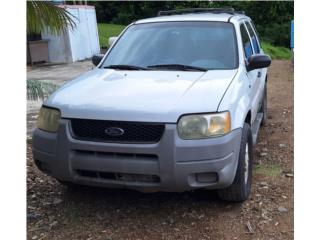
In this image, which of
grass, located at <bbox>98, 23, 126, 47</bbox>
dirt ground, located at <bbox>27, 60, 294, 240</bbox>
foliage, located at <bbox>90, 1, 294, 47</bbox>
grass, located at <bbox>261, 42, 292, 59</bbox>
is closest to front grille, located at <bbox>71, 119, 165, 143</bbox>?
dirt ground, located at <bbox>27, 60, 294, 240</bbox>

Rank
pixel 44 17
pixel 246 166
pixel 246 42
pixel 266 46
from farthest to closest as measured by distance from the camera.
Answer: pixel 266 46 → pixel 246 42 → pixel 44 17 → pixel 246 166

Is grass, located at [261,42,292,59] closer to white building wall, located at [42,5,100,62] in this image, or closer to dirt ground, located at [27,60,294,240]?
white building wall, located at [42,5,100,62]

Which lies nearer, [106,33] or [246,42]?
[246,42]

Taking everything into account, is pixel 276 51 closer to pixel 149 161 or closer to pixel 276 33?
pixel 276 33

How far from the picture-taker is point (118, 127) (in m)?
3.40

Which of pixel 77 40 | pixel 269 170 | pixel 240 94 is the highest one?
pixel 240 94

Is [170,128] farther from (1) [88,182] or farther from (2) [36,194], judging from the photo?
(2) [36,194]

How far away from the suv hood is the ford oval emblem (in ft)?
0.26

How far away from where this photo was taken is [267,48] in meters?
18.0

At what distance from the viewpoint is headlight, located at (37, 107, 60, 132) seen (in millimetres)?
3631

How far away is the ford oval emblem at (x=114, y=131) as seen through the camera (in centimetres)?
338

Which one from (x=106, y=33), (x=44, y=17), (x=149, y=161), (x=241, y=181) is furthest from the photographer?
(x=106, y=33)

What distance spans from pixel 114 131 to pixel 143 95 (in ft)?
1.35

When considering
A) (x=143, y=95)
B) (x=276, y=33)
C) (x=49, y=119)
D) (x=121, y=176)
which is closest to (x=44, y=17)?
(x=49, y=119)
